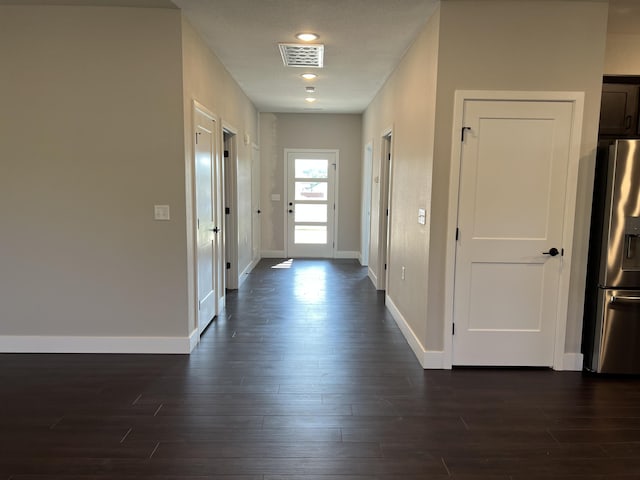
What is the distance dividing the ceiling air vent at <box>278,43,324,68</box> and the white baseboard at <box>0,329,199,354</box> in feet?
9.04

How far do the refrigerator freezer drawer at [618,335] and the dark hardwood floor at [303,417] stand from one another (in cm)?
12

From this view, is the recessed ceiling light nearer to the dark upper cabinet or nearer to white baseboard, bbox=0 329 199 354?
the dark upper cabinet

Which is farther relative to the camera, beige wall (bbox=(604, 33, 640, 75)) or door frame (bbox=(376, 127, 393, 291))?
door frame (bbox=(376, 127, 393, 291))

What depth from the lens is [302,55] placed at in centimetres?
441

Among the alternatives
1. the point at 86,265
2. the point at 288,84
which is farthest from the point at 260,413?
the point at 288,84

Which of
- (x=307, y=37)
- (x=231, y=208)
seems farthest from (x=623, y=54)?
(x=231, y=208)

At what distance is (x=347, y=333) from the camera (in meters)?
4.25

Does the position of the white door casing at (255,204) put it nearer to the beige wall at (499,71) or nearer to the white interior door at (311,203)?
the white interior door at (311,203)

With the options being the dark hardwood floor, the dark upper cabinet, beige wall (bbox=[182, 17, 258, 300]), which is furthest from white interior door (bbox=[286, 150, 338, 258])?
the dark upper cabinet

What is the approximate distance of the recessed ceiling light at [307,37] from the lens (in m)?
3.82

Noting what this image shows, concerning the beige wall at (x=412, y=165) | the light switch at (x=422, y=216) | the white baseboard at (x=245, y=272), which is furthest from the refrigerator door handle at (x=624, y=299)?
the white baseboard at (x=245, y=272)

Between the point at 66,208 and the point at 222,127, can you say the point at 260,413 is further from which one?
the point at 222,127

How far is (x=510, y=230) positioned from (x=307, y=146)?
554 cm

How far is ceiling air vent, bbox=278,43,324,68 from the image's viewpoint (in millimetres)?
4113
